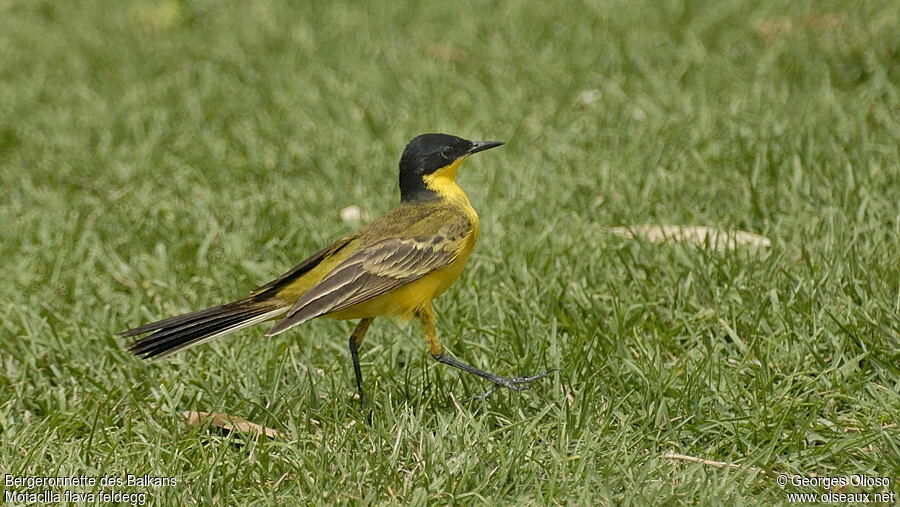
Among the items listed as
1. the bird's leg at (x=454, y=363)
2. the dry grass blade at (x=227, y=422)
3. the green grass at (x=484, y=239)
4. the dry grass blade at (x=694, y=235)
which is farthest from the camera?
the dry grass blade at (x=694, y=235)

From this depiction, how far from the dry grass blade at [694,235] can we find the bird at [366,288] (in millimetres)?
1266

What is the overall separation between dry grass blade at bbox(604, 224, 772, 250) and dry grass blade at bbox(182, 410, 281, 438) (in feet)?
7.54

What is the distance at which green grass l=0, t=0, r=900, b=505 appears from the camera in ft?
14.0

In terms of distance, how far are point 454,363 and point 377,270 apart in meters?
0.55

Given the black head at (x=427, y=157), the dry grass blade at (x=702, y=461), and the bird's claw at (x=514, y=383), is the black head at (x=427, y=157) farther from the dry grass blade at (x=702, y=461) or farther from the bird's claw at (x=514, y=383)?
the dry grass blade at (x=702, y=461)

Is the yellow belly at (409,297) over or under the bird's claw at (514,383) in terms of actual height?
over

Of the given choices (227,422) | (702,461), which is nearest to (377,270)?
(227,422)

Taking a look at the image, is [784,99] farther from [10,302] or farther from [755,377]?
[10,302]

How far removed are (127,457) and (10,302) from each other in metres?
1.94

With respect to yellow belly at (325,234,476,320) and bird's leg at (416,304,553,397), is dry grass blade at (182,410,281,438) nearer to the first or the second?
yellow belly at (325,234,476,320)

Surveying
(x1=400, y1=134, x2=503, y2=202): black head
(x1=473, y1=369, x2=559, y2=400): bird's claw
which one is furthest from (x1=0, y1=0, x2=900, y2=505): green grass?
(x1=400, y1=134, x2=503, y2=202): black head

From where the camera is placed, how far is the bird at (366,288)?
14.8ft

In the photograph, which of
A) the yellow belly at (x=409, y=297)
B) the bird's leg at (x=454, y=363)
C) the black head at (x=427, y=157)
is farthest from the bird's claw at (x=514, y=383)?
the black head at (x=427, y=157)

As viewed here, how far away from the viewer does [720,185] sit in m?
6.62
